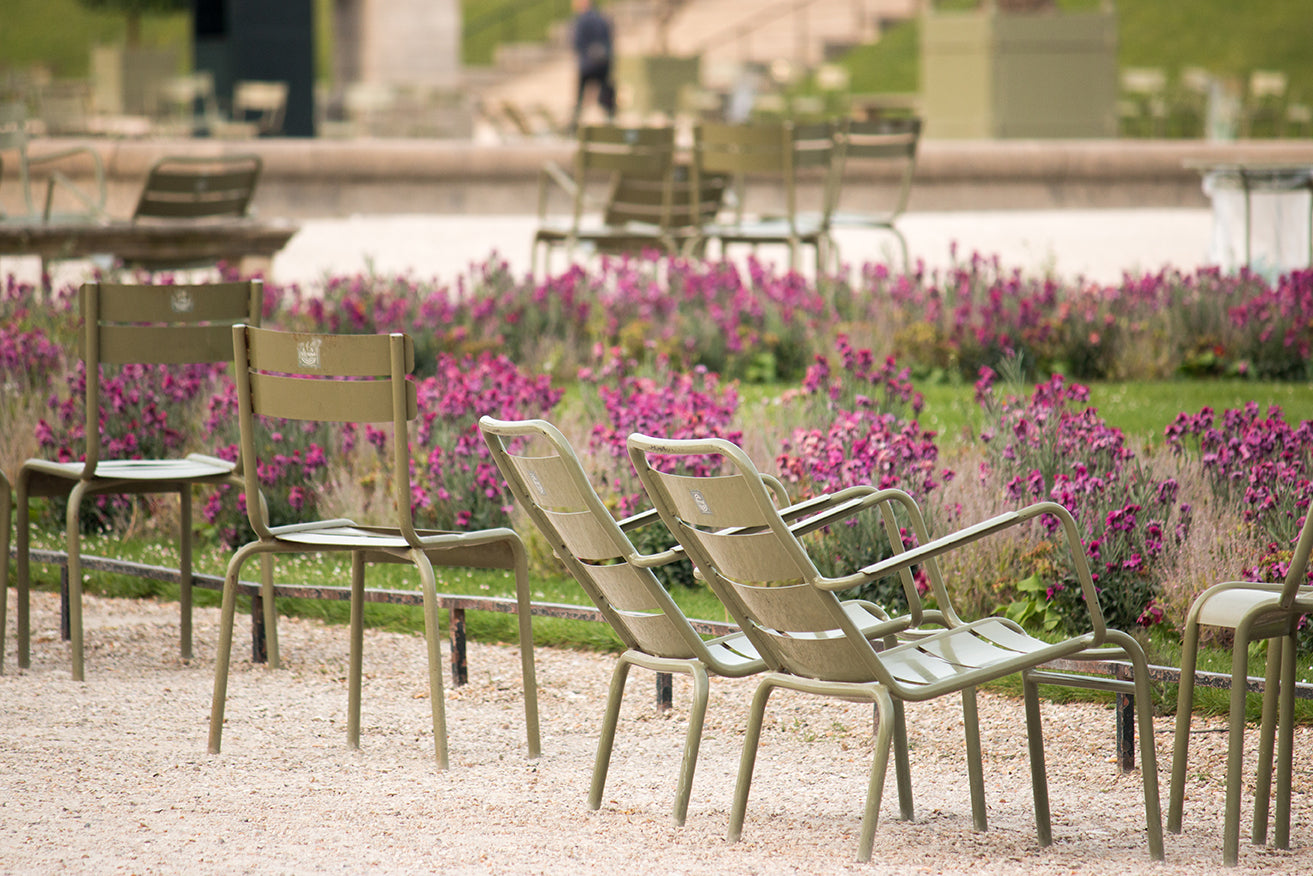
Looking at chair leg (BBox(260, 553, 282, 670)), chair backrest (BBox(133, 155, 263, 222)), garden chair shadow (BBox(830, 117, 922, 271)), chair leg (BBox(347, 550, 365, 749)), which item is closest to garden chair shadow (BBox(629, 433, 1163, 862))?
chair leg (BBox(347, 550, 365, 749))

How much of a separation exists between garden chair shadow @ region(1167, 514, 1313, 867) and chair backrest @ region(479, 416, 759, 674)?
988mm

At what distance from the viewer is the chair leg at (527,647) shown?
4.39m

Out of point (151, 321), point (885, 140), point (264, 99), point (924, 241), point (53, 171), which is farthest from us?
point (264, 99)

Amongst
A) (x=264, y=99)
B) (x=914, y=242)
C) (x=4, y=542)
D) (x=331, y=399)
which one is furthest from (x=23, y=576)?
(x=264, y=99)

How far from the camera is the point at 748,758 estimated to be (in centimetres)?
364

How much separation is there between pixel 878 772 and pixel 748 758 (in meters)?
0.33

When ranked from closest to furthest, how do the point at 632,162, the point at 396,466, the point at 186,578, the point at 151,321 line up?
the point at 396,466 < the point at 151,321 < the point at 186,578 < the point at 632,162

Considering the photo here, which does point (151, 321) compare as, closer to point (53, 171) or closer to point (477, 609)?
point (477, 609)

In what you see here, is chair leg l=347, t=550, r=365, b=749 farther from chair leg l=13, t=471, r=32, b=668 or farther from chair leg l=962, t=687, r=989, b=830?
chair leg l=962, t=687, r=989, b=830

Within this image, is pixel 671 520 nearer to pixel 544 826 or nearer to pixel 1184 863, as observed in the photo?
pixel 544 826

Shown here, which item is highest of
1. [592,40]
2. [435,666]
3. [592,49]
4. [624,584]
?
[592,40]

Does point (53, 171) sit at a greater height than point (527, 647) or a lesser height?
greater

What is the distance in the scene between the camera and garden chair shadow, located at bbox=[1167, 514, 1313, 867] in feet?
11.6

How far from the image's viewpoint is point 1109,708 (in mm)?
4793
